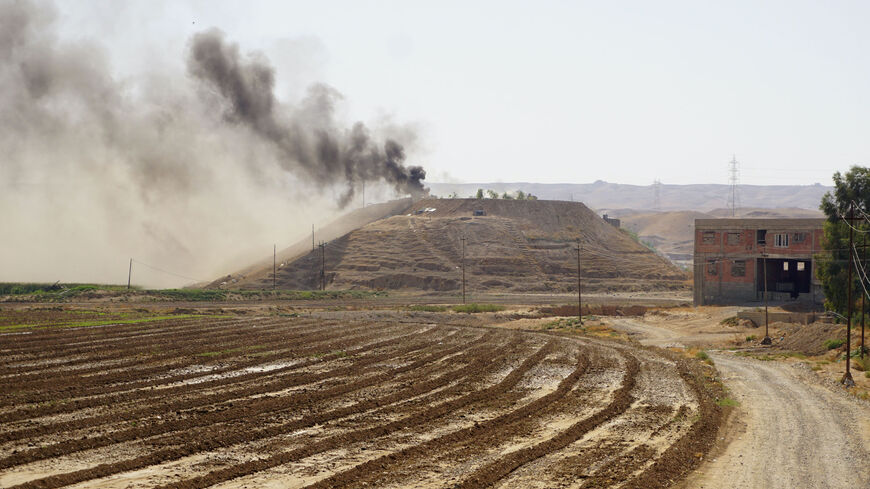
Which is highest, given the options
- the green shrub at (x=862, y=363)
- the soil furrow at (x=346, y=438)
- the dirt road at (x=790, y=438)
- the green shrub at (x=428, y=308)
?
the green shrub at (x=862, y=363)

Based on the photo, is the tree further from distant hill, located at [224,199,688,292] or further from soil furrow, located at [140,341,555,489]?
distant hill, located at [224,199,688,292]

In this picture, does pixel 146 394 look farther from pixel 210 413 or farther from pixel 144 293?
pixel 144 293

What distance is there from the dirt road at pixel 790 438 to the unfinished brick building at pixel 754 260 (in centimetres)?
4139

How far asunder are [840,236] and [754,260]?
22249 mm

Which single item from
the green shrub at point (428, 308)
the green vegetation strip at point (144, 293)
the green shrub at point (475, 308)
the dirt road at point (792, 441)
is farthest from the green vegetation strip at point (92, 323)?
the dirt road at point (792, 441)

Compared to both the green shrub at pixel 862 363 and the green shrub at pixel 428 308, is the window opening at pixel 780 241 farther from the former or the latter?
the green shrub at pixel 862 363

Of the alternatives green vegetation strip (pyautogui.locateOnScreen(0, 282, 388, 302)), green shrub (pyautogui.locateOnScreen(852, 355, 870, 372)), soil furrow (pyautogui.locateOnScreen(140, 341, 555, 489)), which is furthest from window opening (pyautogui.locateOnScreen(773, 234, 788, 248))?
soil furrow (pyautogui.locateOnScreen(140, 341, 555, 489))

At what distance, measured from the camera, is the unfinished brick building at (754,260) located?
7519 cm

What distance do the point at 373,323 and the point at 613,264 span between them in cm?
7143

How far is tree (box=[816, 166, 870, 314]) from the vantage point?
5566 cm

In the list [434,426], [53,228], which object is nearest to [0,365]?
[434,426]

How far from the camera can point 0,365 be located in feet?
121

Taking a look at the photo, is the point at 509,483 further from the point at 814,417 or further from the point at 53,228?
the point at 53,228

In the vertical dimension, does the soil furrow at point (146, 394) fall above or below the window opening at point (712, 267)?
below
